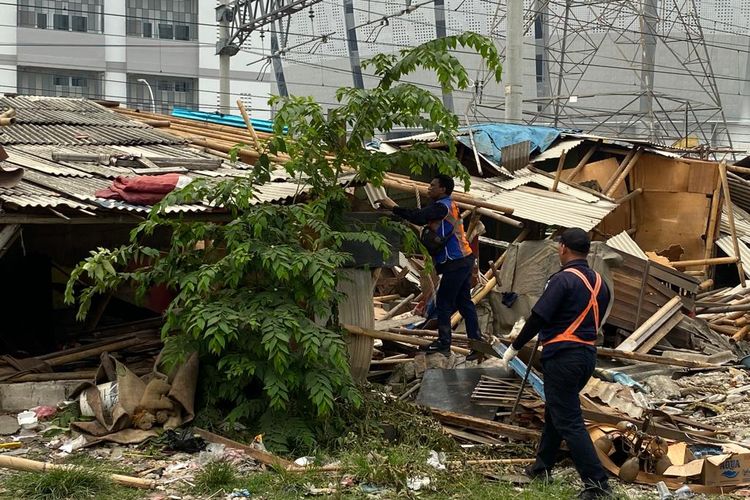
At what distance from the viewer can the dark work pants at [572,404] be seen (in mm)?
6621

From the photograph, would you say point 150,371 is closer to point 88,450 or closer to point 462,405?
point 88,450

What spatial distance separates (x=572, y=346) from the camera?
667 centimetres

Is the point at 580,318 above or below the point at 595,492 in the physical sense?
above

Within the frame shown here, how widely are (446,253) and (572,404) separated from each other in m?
3.27

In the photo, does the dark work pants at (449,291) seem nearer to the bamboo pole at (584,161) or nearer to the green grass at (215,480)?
the green grass at (215,480)

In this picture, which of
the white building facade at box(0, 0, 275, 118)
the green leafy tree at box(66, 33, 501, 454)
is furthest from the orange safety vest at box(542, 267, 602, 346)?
the white building facade at box(0, 0, 275, 118)

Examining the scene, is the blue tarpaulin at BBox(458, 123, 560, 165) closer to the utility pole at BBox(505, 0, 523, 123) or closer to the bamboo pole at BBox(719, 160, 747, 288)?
the utility pole at BBox(505, 0, 523, 123)

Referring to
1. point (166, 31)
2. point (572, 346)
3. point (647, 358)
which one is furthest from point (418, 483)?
point (166, 31)

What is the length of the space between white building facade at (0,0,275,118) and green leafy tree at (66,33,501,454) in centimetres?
2993

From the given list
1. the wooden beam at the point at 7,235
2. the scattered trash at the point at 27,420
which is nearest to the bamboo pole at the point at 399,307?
the scattered trash at the point at 27,420

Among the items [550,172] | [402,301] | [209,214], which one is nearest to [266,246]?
[209,214]

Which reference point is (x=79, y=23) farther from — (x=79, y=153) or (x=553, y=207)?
(x=79, y=153)

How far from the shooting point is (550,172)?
55.4ft

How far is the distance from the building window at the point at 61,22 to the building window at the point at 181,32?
4.61 metres
